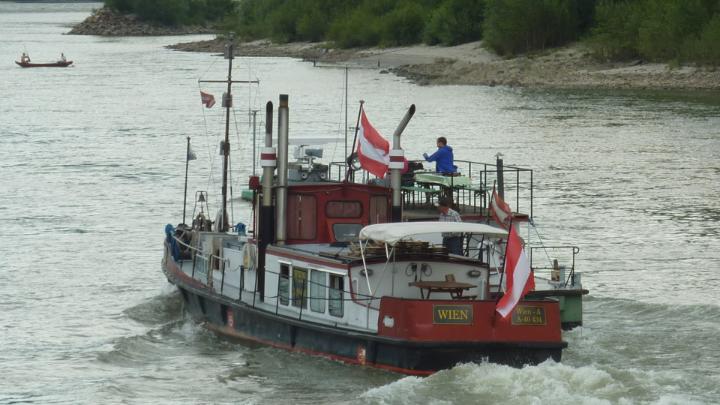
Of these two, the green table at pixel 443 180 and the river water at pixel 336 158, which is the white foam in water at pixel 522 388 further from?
the green table at pixel 443 180

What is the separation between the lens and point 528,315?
2377cm

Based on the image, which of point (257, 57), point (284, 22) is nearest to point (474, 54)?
point (257, 57)

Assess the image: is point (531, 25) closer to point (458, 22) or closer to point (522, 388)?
point (458, 22)

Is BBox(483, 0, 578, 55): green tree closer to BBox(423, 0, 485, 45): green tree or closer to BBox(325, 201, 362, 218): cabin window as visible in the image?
BBox(423, 0, 485, 45): green tree

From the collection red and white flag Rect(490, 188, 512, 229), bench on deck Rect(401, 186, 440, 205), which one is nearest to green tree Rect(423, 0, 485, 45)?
bench on deck Rect(401, 186, 440, 205)

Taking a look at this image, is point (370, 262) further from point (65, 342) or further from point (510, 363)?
point (65, 342)

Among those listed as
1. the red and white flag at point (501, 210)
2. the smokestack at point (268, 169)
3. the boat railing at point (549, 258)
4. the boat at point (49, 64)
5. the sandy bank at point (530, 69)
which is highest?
the sandy bank at point (530, 69)

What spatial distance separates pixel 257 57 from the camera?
440ft

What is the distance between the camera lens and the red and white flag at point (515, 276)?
75.0ft

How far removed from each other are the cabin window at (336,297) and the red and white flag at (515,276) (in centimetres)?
300

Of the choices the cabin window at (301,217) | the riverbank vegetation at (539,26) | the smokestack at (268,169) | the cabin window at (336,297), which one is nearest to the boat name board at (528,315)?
the cabin window at (336,297)

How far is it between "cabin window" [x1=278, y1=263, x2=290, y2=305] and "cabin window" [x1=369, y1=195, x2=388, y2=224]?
191cm

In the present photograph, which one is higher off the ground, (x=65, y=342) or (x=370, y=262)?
(x=370, y=262)

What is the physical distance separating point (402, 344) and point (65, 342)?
333 inches
